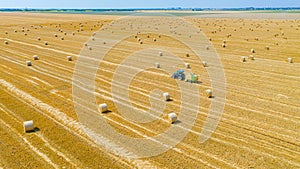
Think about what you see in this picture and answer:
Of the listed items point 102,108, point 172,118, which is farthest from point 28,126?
point 172,118

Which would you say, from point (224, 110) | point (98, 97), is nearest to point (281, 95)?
point (224, 110)

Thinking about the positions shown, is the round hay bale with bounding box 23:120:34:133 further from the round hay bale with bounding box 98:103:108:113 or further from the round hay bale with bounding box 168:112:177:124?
the round hay bale with bounding box 168:112:177:124

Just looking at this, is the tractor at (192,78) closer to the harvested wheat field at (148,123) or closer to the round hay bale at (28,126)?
the harvested wheat field at (148,123)

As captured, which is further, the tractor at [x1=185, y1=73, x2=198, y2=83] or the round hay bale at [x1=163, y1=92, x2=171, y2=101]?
the tractor at [x1=185, y1=73, x2=198, y2=83]

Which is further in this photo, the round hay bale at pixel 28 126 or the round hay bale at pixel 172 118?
the round hay bale at pixel 172 118

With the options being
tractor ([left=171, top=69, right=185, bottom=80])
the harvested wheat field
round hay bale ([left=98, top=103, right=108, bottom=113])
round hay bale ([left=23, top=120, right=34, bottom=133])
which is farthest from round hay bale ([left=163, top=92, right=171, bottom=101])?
round hay bale ([left=23, top=120, right=34, bottom=133])

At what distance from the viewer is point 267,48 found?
35094 millimetres

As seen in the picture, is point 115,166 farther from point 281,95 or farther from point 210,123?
point 281,95

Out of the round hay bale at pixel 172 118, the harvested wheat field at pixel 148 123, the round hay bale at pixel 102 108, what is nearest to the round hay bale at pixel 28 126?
the harvested wheat field at pixel 148 123

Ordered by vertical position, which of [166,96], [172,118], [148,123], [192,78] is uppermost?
[192,78]

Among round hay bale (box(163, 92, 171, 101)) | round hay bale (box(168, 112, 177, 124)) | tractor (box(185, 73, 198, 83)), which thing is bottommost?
round hay bale (box(168, 112, 177, 124))

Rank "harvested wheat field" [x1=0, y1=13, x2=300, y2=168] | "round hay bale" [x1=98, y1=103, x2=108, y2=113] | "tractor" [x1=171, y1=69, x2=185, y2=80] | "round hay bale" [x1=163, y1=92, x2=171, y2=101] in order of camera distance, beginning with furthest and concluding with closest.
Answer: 1. "tractor" [x1=171, y1=69, x2=185, y2=80]
2. "round hay bale" [x1=163, y1=92, x2=171, y2=101]
3. "round hay bale" [x1=98, y1=103, x2=108, y2=113]
4. "harvested wheat field" [x1=0, y1=13, x2=300, y2=168]

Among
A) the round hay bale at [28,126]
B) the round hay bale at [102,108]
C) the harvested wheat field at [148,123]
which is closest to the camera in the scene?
the harvested wheat field at [148,123]

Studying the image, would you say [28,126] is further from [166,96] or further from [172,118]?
[166,96]
